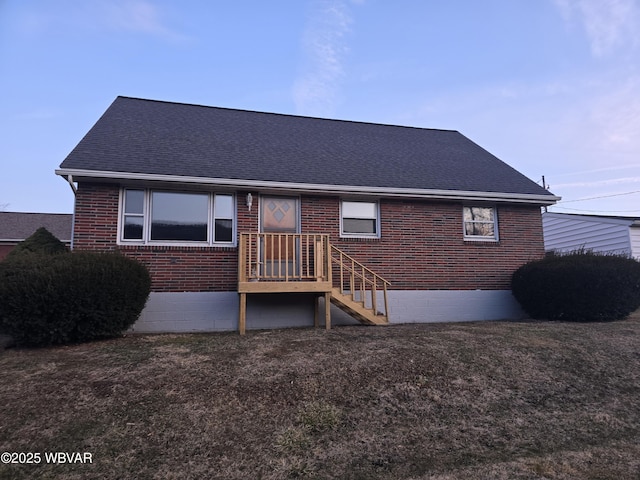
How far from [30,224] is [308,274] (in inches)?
961

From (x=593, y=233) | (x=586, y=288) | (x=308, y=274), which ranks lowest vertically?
(x=586, y=288)

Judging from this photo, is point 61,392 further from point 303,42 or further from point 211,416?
point 303,42

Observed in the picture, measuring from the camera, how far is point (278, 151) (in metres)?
10.6

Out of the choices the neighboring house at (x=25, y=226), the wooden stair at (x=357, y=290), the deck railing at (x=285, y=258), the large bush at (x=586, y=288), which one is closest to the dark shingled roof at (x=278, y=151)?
the deck railing at (x=285, y=258)

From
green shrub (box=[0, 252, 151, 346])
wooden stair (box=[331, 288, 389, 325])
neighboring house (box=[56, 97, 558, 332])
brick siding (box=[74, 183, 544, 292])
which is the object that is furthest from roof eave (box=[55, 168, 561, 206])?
wooden stair (box=[331, 288, 389, 325])

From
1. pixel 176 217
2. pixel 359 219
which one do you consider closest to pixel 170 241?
pixel 176 217

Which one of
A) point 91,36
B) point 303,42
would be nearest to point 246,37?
point 303,42

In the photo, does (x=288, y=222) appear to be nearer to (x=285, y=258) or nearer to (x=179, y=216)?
(x=285, y=258)

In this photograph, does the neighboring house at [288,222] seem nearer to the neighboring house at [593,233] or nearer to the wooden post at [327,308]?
the wooden post at [327,308]

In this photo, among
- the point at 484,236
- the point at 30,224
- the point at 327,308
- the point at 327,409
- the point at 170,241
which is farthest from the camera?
the point at 30,224

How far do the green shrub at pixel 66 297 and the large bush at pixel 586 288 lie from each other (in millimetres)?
9015

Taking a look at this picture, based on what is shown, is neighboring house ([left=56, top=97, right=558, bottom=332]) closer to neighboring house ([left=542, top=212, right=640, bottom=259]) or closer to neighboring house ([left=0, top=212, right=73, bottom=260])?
neighboring house ([left=542, top=212, right=640, bottom=259])

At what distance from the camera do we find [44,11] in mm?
9031

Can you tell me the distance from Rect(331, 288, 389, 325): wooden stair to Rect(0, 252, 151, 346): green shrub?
3.91 m
